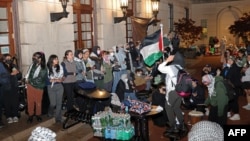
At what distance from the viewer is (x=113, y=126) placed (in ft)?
22.3

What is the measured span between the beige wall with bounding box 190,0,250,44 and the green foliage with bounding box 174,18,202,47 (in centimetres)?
716

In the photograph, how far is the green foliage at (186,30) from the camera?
22688mm

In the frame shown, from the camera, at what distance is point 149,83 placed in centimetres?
1204

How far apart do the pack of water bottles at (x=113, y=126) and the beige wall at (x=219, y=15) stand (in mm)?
25542

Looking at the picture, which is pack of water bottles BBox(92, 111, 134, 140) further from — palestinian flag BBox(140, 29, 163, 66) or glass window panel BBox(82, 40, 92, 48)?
glass window panel BBox(82, 40, 92, 48)

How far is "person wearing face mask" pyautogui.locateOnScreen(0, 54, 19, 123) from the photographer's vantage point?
7539 millimetres

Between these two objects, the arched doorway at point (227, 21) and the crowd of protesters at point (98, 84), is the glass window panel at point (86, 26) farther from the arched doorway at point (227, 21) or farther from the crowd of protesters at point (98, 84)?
the arched doorway at point (227, 21)

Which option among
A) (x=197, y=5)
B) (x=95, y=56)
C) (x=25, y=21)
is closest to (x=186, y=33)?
(x=197, y=5)

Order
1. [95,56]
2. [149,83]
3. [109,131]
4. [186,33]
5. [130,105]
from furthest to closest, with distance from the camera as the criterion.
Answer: [186,33]
[149,83]
[95,56]
[130,105]
[109,131]

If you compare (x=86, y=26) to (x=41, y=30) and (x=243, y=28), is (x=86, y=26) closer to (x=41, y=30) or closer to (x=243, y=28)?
(x=41, y=30)

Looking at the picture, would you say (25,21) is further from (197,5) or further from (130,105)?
(197,5)

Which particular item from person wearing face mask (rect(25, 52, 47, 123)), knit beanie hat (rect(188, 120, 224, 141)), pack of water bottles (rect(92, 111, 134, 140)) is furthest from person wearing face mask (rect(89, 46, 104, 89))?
knit beanie hat (rect(188, 120, 224, 141))

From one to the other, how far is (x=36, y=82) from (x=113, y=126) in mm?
2419

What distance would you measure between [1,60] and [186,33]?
700 inches
